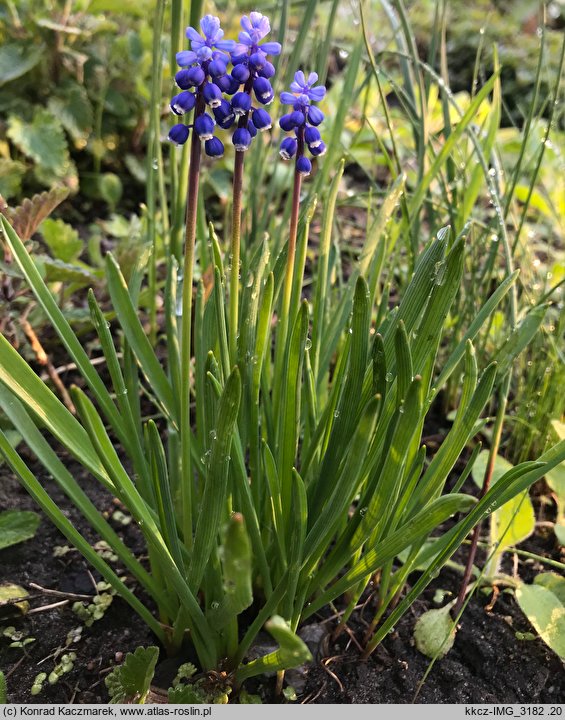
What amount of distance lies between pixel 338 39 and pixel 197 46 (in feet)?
11.9

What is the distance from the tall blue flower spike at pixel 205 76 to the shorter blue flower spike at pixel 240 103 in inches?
0.6

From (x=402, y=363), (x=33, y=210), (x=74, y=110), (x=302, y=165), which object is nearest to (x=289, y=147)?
(x=302, y=165)

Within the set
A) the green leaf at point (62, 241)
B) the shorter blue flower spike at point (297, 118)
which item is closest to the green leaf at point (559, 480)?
the shorter blue flower spike at point (297, 118)

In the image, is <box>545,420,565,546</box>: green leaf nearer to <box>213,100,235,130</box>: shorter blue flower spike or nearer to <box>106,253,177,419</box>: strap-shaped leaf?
<box>106,253,177,419</box>: strap-shaped leaf

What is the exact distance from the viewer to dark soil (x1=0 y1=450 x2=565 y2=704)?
3.44ft

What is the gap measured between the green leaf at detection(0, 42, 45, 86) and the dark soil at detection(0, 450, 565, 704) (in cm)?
154

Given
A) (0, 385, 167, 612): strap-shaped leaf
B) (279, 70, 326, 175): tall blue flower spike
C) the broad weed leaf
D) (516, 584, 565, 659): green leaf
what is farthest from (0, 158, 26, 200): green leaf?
(516, 584, 565, 659): green leaf

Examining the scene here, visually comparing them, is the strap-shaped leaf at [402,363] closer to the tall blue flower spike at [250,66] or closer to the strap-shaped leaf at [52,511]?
the tall blue flower spike at [250,66]

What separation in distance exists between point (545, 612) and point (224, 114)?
2.92 feet

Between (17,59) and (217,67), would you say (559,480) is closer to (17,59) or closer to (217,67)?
(217,67)

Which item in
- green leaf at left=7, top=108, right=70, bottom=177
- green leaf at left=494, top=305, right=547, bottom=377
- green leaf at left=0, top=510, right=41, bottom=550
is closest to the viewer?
green leaf at left=494, top=305, right=547, bottom=377

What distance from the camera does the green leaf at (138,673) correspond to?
0.91 metres

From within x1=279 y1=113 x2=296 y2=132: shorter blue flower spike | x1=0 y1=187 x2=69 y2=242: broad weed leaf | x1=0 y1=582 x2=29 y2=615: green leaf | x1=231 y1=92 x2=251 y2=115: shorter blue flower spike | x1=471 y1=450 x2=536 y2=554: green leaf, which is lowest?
x1=0 y1=582 x2=29 y2=615: green leaf

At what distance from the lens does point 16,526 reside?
3.92 ft
